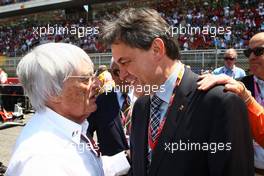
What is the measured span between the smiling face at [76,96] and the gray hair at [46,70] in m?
0.03

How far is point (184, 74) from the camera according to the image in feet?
6.12

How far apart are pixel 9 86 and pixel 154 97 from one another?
14117 millimetres

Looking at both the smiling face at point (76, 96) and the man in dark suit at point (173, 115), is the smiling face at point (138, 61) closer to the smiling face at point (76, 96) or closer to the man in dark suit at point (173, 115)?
the man in dark suit at point (173, 115)

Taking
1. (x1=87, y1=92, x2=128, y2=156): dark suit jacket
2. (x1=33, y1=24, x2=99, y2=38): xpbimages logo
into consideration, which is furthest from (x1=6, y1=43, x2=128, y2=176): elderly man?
(x1=33, y1=24, x2=99, y2=38): xpbimages logo

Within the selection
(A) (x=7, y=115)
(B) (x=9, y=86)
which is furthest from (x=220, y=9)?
(A) (x=7, y=115)

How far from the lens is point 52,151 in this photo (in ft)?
5.73

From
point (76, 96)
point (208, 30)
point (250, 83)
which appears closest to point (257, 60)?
point (250, 83)

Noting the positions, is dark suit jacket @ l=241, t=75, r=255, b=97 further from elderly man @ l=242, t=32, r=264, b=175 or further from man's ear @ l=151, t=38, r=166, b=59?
man's ear @ l=151, t=38, r=166, b=59

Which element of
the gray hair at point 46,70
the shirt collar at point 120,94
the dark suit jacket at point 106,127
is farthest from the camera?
the shirt collar at point 120,94

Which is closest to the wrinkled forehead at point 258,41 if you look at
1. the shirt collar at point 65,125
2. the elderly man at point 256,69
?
the elderly man at point 256,69

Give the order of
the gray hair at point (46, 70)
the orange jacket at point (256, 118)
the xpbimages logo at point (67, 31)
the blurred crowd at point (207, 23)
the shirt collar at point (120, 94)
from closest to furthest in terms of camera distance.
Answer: the gray hair at point (46, 70) → the orange jacket at point (256, 118) → the shirt collar at point (120, 94) → the blurred crowd at point (207, 23) → the xpbimages logo at point (67, 31)

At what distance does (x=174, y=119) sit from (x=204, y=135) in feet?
0.50

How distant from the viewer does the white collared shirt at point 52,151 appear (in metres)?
1.67

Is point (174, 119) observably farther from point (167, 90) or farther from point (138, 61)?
point (138, 61)
